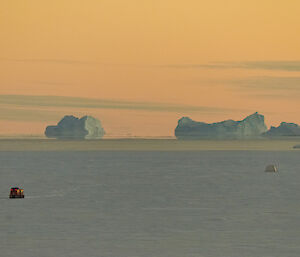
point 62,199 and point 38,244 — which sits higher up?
point 62,199

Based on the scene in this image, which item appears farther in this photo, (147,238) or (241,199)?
(241,199)

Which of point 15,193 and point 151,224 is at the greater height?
point 15,193

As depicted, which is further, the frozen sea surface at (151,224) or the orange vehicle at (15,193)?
the orange vehicle at (15,193)

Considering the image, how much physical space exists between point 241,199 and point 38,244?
26661mm

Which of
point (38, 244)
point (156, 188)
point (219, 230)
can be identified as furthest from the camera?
point (156, 188)

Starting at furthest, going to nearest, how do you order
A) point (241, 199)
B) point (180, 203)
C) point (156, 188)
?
point (156, 188) → point (241, 199) → point (180, 203)

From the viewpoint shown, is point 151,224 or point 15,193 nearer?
point 151,224

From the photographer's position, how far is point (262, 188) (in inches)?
2744

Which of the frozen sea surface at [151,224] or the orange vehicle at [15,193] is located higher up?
the orange vehicle at [15,193]

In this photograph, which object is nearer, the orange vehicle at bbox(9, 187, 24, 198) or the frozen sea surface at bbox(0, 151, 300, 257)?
the frozen sea surface at bbox(0, 151, 300, 257)

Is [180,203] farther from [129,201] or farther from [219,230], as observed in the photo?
[219,230]

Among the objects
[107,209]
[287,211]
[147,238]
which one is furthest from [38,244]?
[287,211]

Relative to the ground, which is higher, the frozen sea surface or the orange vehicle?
the orange vehicle

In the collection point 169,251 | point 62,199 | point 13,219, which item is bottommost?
point 169,251
